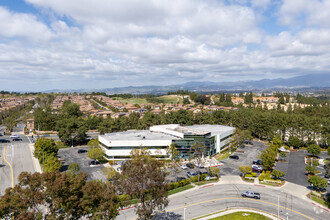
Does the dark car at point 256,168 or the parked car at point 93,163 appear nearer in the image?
the dark car at point 256,168

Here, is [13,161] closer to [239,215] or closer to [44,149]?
[44,149]

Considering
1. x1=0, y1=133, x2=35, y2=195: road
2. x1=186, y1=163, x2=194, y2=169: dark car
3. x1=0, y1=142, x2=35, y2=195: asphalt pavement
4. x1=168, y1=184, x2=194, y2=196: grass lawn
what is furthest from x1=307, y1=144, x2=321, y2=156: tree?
x1=0, y1=133, x2=35, y2=195: road

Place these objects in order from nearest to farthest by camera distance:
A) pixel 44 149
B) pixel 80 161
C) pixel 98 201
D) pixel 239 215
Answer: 1. pixel 98 201
2. pixel 239 215
3. pixel 44 149
4. pixel 80 161

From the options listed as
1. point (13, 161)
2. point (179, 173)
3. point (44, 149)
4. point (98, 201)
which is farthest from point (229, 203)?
point (13, 161)

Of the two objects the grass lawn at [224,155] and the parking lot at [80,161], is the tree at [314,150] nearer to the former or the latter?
the grass lawn at [224,155]

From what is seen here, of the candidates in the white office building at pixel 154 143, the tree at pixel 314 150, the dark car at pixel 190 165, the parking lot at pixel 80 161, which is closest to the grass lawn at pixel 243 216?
the dark car at pixel 190 165

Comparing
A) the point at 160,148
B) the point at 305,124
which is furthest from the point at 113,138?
the point at 305,124
